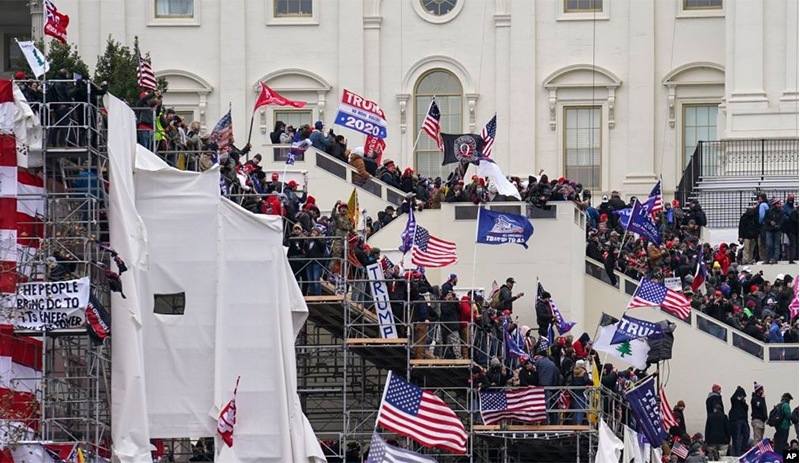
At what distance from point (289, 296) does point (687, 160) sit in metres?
27.8

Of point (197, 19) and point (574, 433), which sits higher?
point (197, 19)

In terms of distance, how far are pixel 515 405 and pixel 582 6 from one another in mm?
27805

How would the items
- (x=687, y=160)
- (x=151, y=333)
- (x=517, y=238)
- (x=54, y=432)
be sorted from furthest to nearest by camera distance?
(x=687, y=160)
(x=517, y=238)
(x=151, y=333)
(x=54, y=432)

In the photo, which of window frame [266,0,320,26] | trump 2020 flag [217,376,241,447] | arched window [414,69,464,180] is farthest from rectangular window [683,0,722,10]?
trump 2020 flag [217,376,241,447]

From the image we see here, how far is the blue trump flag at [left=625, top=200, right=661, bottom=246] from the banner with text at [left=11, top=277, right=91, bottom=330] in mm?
17900

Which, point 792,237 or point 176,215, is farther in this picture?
point 792,237

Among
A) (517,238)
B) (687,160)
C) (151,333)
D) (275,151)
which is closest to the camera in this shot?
(151,333)

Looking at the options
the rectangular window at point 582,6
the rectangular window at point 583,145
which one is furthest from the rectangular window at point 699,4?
the rectangular window at point 583,145

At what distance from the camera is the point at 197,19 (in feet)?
328

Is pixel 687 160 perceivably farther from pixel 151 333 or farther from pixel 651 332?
pixel 151 333

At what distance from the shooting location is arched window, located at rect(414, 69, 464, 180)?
323ft

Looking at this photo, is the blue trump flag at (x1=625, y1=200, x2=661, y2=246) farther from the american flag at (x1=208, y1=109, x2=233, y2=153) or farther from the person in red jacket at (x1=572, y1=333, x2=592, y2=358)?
the american flag at (x1=208, y1=109, x2=233, y2=153)

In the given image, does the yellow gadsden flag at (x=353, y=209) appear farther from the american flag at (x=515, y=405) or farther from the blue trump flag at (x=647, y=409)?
the blue trump flag at (x=647, y=409)

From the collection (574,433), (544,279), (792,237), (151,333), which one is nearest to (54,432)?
(151,333)
